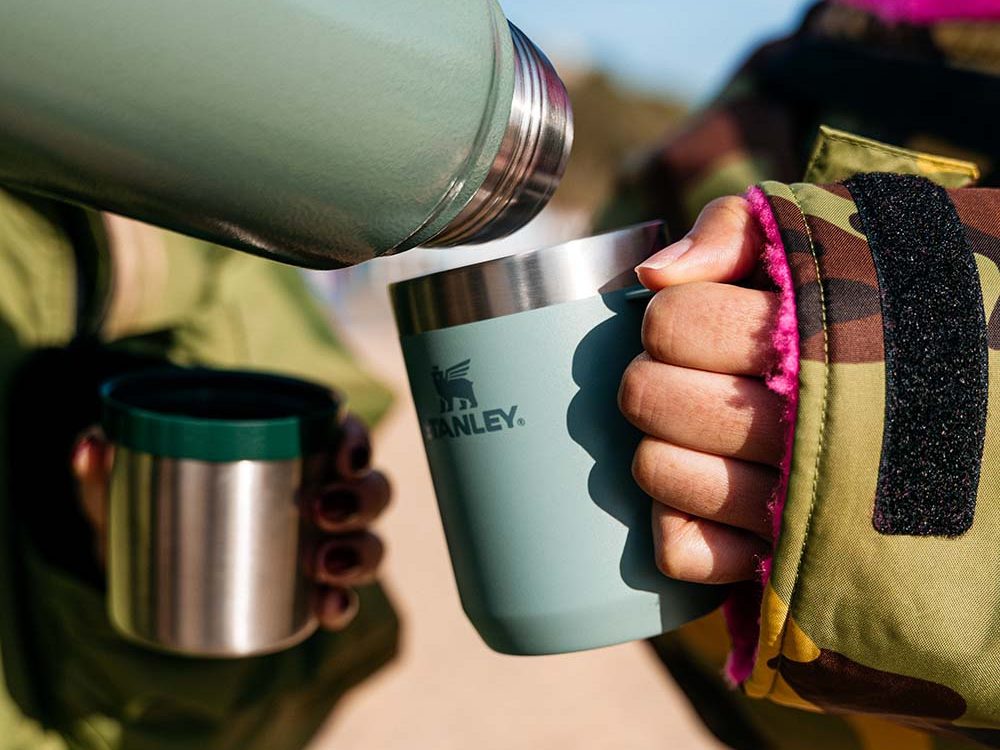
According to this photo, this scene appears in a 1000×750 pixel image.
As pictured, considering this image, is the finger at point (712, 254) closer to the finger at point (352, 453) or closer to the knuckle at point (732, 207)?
the knuckle at point (732, 207)

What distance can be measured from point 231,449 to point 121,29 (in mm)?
332

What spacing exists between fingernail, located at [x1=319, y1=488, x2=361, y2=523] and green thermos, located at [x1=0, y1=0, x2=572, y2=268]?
0.30 metres

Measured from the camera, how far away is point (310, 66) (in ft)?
1.34

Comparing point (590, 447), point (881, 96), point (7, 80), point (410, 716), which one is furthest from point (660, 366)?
point (410, 716)

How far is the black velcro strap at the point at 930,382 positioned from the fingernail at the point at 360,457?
430 millimetres

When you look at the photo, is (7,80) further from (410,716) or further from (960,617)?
(410,716)

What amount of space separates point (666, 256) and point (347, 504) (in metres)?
0.39

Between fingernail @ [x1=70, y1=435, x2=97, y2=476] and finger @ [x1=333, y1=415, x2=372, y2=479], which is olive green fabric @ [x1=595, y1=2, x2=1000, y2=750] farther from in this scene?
fingernail @ [x1=70, y1=435, x2=97, y2=476]

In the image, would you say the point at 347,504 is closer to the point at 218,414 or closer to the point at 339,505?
the point at 339,505

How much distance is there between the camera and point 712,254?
0.46 meters

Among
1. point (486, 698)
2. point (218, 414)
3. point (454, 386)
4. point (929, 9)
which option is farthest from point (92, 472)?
point (486, 698)

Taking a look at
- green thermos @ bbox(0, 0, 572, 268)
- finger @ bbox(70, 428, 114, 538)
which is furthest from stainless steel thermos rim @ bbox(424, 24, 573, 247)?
finger @ bbox(70, 428, 114, 538)

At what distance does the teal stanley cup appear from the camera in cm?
47

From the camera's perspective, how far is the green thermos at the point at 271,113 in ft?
1.28
